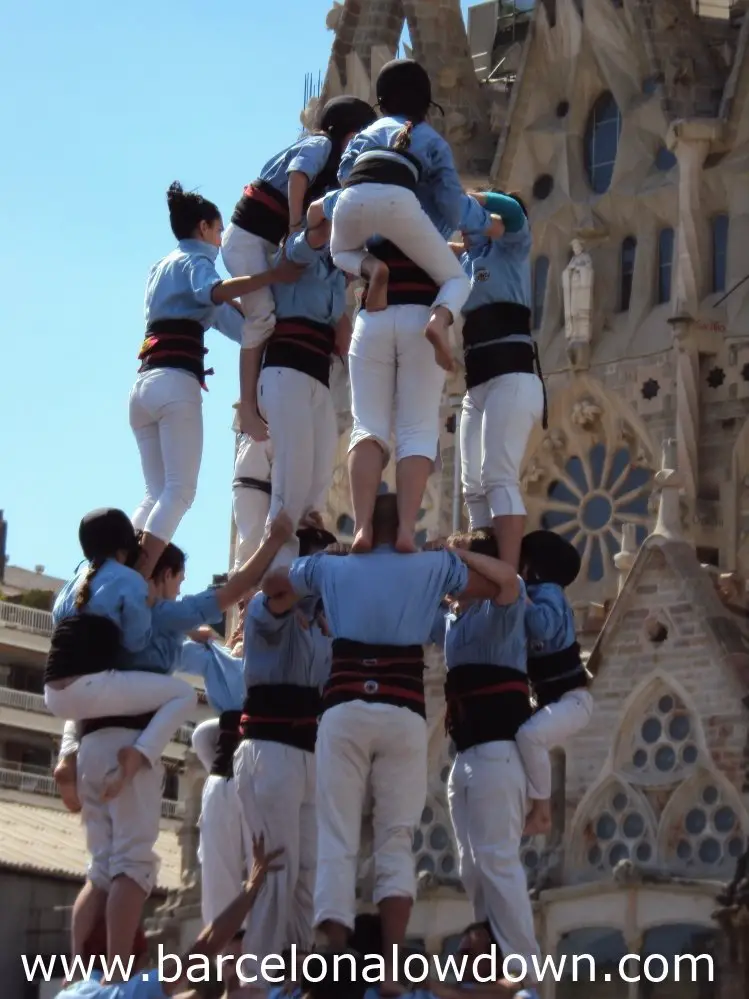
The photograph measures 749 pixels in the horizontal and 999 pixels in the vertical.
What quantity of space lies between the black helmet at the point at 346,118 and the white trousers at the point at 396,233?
1241 mm

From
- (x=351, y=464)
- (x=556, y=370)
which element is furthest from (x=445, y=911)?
(x=351, y=464)

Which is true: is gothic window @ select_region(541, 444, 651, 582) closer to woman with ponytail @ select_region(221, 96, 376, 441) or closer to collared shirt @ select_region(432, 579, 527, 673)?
woman with ponytail @ select_region(221, 96, 376, 441)

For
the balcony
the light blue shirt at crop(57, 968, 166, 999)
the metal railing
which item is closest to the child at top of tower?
the light blue shirt at crop(57, 968, 166, 999)

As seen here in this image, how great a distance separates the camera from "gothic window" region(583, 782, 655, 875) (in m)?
25.0

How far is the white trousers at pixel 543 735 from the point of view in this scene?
500 inches

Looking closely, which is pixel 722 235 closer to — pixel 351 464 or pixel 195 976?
pixel 351 464

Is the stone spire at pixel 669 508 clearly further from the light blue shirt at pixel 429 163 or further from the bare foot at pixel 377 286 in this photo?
the bare foot at pixel 377 286

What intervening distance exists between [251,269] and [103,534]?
2160 millimetres

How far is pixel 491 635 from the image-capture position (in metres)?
12.8

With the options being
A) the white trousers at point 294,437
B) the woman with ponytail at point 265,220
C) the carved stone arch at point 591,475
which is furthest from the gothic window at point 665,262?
the white trousers at point 294,437

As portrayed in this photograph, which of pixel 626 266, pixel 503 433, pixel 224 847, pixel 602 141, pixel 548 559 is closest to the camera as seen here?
pixel 548 559

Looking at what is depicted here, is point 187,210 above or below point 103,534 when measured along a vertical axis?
above

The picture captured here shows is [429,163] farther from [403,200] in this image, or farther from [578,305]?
[578,305]

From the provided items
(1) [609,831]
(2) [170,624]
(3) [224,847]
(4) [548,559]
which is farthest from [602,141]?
(2) [170,624]
